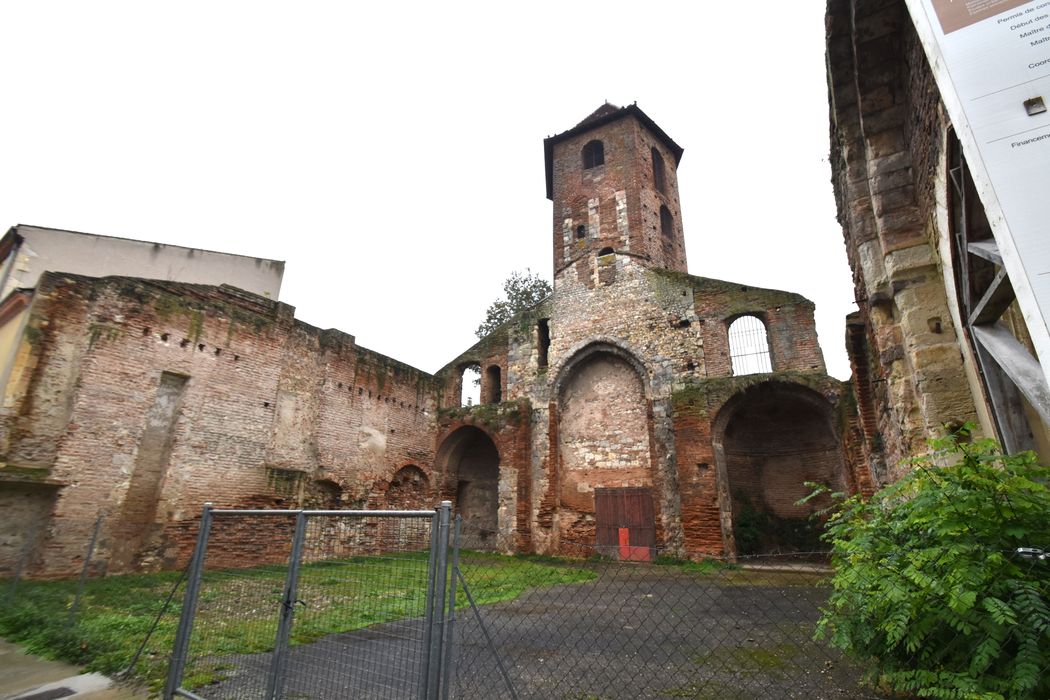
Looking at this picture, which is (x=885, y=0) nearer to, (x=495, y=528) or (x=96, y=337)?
(x=96, y=337)

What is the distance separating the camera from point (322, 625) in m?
6.09

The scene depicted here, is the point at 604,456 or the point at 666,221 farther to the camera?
the point at 666,221

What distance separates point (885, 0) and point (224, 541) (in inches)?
507

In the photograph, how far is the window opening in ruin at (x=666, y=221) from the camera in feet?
65.1

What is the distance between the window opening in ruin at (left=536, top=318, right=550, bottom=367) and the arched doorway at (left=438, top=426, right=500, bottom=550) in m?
3.41

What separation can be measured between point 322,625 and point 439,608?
12.8 ft

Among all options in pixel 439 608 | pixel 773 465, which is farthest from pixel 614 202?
pixel 439 608

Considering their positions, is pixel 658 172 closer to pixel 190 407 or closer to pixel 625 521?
pixel 625 521

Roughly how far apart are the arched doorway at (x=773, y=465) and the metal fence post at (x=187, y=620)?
41.8 ft

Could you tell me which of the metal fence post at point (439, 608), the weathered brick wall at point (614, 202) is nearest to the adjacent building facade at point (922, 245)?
the metal fence post at point (439, 608)

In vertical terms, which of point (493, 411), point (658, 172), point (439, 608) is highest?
point (658, 172)

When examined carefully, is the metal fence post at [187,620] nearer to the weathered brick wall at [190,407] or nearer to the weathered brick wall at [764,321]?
the weathered brick wall at [190,407]

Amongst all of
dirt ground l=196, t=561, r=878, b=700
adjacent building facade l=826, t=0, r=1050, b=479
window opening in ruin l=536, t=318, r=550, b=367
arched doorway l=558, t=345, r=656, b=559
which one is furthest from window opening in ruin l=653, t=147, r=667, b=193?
dirt ground l=196, t=561, r=878, b=700

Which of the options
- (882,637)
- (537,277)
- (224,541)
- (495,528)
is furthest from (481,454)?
(882,637)
